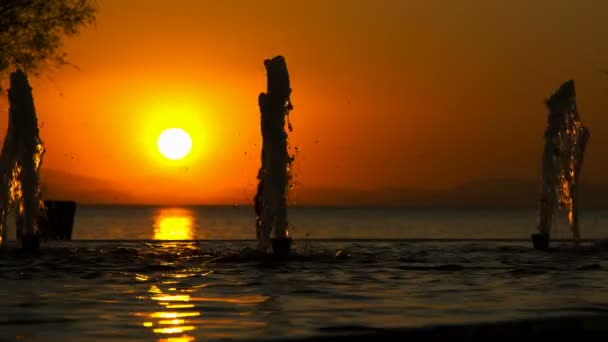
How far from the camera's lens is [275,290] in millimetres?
15664

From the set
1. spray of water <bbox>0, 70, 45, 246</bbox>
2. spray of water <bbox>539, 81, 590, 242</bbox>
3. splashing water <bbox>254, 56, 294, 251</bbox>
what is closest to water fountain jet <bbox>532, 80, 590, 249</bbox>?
spray of water <bbox>539, 81, 590, 242</bbox>

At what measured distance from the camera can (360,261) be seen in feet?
72.6

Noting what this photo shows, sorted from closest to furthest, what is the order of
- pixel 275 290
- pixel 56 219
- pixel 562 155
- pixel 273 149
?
pixel 275 290 → pixel 273 149 → pixel 562 155 → pixel 56 219

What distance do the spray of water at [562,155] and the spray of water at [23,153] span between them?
11.6 meters

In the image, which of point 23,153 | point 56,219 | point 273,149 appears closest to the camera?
point 273,149

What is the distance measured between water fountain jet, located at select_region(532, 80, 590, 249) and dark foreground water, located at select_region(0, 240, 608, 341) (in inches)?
59.5

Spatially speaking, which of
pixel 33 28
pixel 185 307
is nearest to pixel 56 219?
pixel 33 28

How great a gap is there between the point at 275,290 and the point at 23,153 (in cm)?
1172

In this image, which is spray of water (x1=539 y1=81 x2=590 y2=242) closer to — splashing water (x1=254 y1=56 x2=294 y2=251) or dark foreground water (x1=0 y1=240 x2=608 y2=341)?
dark foreground water (x1=0 y1=240 x2=608 y2=341)

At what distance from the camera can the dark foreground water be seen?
11.5 m

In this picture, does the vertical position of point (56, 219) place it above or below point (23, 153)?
below

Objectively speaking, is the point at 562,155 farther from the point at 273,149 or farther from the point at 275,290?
the point at 275,290

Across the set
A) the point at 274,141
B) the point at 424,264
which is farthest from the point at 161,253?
the point at 424,264

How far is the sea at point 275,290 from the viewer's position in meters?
11.5
